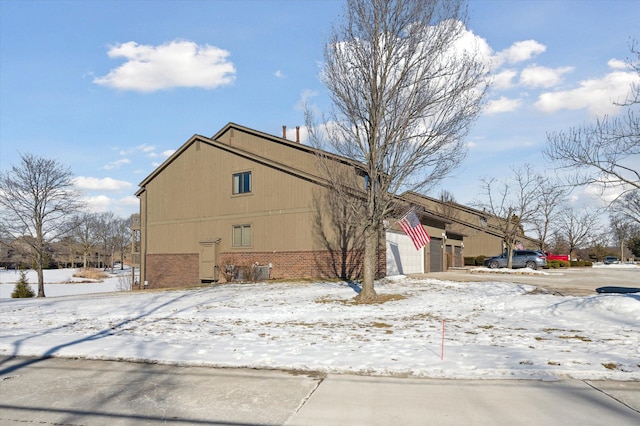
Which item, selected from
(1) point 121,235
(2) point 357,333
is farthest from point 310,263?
(1) point 121,235

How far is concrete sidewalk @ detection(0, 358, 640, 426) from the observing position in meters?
5.34

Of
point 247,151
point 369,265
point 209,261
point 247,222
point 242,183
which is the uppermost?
point 247,151

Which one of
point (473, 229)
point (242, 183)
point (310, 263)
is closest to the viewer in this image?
point (310, 263)

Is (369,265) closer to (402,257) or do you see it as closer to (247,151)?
(402,257)

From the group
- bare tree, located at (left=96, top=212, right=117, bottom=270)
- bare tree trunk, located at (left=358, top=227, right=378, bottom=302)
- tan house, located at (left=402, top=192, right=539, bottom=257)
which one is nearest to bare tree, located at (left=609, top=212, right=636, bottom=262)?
tan house, located at (left=402, top=192, right=539, bottom=257)

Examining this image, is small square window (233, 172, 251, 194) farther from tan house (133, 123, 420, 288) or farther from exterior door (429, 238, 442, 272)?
exterior door (429, 238, 442, 272)

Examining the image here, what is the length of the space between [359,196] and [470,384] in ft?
32.3

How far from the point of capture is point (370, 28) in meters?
14.9

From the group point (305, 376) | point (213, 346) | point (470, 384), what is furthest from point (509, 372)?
point (213, 346)

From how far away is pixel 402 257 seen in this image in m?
26.9

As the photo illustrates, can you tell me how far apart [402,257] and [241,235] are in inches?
357

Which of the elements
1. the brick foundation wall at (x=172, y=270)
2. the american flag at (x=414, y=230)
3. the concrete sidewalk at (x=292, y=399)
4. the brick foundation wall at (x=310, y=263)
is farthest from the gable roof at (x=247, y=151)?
the concrete sidewalk at (x=292, y=399)

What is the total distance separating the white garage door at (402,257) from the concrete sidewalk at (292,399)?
18472mm

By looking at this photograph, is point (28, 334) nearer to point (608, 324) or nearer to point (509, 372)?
point (509, 372)
